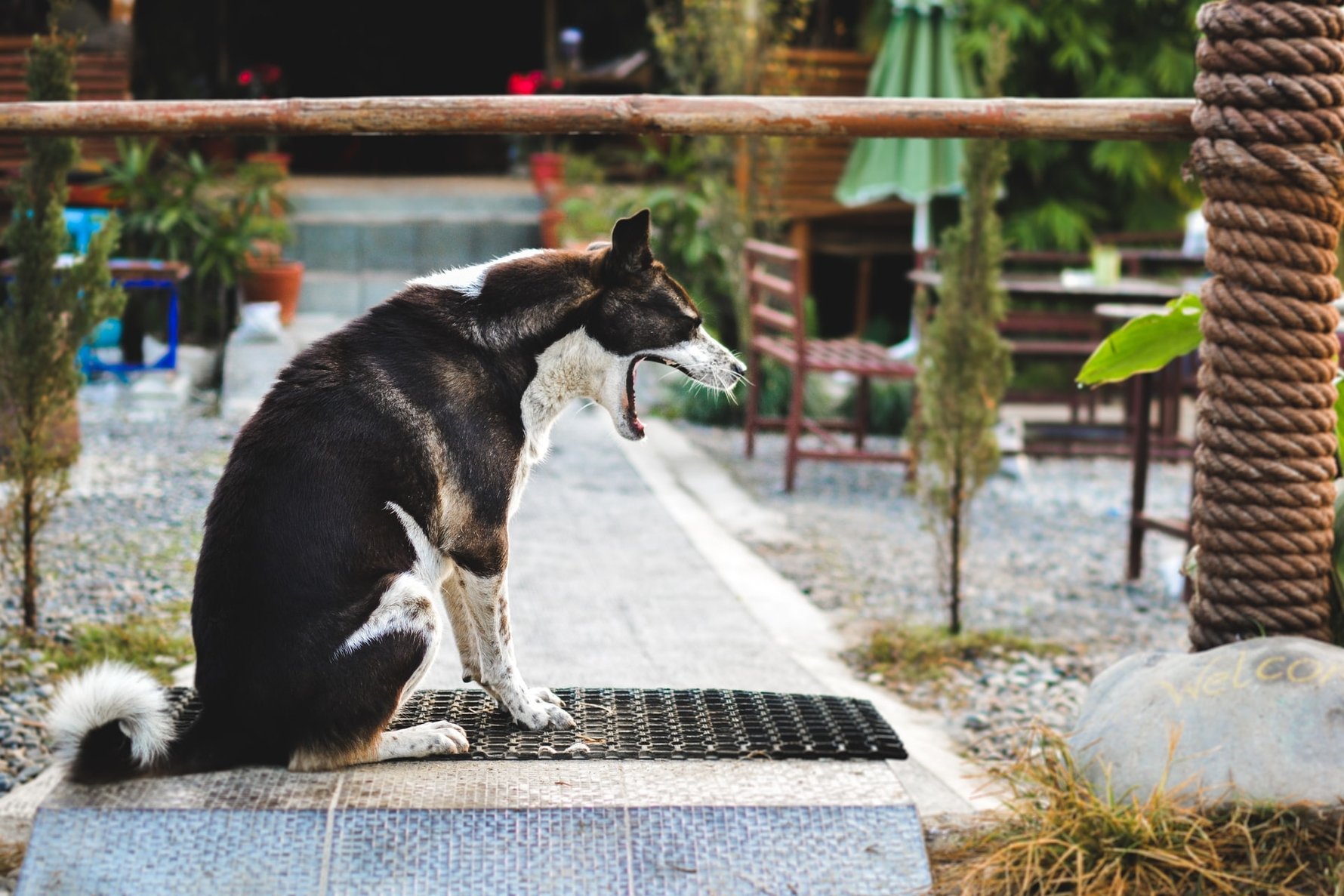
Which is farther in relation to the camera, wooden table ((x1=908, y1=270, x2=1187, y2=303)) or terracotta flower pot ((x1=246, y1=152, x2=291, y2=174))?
terracotta flower pot ((x1=246, y1=152, x2=291, y2=174))

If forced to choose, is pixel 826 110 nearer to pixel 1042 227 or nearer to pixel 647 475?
pixel 647 475

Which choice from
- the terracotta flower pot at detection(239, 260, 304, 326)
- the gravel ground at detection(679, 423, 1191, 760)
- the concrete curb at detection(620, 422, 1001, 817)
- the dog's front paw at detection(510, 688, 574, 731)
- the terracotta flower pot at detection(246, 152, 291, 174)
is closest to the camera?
the dog's front paw at detection(510, 688, 574, 731)

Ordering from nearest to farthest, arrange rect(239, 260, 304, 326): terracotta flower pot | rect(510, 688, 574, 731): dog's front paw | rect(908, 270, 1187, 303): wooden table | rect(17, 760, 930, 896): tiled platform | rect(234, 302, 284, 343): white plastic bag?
1. rect(17, 760, 930, 896): tiled platform
2. rect(510, 688, 574, 731): dog's front paw
3. rect(908, 270, 1187, 303): wooden table
4. rect(234, 302, 284, 343): white plastic bag
5. rect(239, 260, 304, 326): terracotta flower pot

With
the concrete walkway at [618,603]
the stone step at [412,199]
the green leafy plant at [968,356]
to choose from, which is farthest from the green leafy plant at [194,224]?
the green leafy plant at [968,356]

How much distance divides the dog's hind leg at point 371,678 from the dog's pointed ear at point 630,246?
30.5 inches

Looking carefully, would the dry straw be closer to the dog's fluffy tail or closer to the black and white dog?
the black and white dog

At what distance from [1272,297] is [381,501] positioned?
2001 millimetres

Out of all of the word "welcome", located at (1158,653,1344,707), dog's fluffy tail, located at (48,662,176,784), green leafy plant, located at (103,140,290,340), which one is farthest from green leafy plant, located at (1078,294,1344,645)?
green leafy plant, located at (103,140,290,340)

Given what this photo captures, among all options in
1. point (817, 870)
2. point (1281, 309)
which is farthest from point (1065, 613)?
point (817, 870)

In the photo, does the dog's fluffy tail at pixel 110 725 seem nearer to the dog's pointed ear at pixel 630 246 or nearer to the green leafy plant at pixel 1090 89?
the dog's pointed ear at pixel 630 246

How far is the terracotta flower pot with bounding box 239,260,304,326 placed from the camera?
10539mm

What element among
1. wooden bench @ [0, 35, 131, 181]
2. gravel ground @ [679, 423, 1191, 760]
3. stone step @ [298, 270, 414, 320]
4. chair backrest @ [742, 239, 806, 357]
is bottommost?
gravel ground @ [679, 423, 1191, 760]

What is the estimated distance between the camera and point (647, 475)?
789 cm

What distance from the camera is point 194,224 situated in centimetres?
1010
